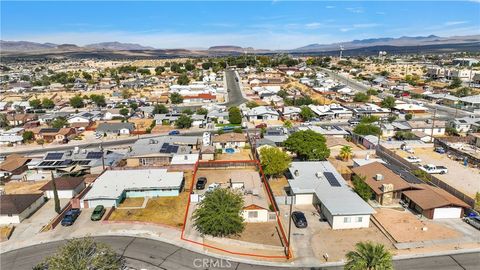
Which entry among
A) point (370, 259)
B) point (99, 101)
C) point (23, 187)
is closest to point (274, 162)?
point (370, 259)

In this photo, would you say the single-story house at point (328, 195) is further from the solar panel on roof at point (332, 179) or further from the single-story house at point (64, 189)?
the single-story house at point (64, 189)

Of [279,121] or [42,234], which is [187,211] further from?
[279,121]

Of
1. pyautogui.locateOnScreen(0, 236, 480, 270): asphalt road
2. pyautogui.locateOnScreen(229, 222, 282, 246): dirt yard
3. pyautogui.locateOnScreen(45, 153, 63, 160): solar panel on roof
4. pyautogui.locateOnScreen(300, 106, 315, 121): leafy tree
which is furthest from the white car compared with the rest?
pyautogui.locateOnScreen(45, 153, 63, 160): solar panel on roof

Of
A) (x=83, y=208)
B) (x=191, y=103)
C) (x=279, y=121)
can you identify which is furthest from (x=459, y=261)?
(x=191, y=103)

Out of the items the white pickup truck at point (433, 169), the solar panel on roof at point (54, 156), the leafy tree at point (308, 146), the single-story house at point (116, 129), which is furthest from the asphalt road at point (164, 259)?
the single-story house at point (116, 129)

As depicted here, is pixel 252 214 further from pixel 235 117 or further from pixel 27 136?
pixel 27 136

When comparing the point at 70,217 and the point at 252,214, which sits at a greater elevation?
the point at 252,214
